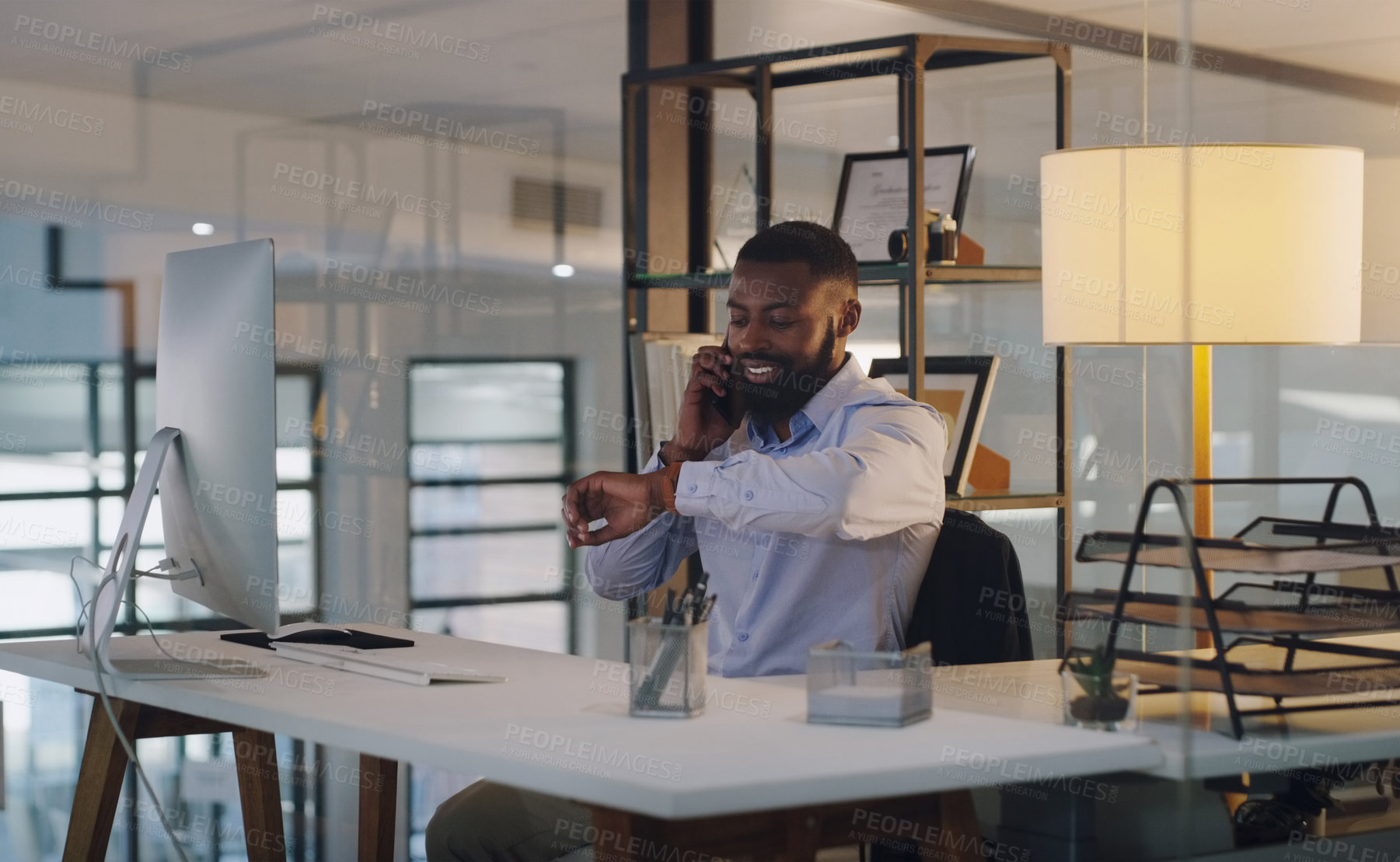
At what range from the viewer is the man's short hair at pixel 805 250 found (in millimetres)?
2320

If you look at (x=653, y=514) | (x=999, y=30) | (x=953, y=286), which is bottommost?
(x=653, y=514)

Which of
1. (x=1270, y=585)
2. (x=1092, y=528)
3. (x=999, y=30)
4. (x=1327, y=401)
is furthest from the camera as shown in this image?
(x=999, y=30)

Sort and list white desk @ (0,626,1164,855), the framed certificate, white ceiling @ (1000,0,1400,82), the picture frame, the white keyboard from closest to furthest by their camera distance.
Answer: white desk @ (0,626,1164,855) < white ceiling @ (1000,0,1400,82) < the white keyboard < the picture frame < the framed certificate

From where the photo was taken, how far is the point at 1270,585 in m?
1.72

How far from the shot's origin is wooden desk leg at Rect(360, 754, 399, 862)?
239 centimetres

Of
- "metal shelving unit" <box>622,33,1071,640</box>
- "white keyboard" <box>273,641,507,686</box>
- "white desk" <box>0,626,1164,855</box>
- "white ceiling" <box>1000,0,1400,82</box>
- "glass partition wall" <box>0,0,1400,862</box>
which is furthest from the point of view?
"glass partition wall" <box>0,0,1400,862</box>

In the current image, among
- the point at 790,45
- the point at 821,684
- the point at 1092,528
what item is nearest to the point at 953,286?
the point at 1092,528

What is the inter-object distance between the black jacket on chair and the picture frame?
28.8 inches

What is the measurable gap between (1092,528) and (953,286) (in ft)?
2.17

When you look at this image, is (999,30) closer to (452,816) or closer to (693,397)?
(693,397)

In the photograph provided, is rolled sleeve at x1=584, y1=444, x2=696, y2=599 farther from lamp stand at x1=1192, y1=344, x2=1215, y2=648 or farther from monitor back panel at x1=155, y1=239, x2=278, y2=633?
lamp stand at x1=1192, y1=344, x2=1215, y2=648

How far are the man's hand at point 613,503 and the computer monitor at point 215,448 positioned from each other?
423mm

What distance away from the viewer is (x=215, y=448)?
1912 mm

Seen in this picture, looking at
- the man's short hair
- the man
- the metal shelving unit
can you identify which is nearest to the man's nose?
the man
